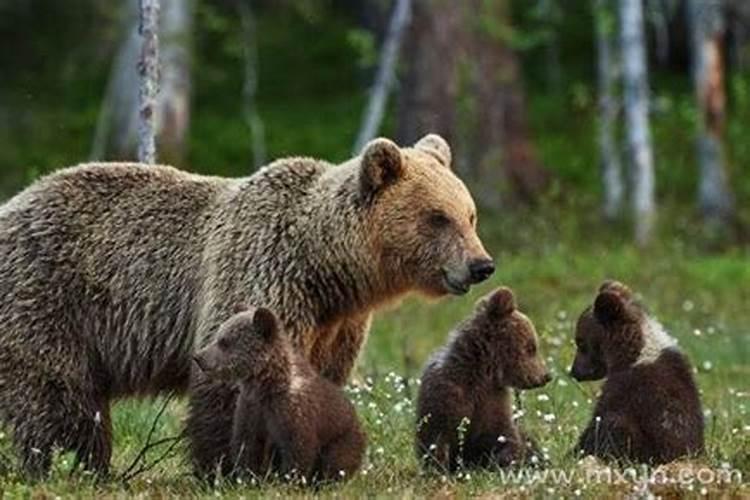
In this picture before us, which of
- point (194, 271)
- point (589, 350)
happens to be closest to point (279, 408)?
point (194, 271)

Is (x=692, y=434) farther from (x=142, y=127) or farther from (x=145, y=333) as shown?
(x=142, y=127)

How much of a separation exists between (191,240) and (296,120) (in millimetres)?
27111

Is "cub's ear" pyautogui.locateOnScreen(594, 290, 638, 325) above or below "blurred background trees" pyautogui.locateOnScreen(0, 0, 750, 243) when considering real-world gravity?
below

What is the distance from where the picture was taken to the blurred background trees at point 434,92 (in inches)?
1008

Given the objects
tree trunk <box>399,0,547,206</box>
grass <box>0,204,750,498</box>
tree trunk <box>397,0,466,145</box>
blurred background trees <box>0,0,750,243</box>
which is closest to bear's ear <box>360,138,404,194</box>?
grass <box>0,204,750,498</box>

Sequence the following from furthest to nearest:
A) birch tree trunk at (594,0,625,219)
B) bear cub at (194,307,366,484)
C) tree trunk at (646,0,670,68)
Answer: tree trunk at (646,0,670,68) → birch tree trunk at (594,0,625,219) → bear cub at (194,307,366,484)

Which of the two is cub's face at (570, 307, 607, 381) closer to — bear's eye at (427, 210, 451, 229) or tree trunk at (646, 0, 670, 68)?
bear's eye at (427, 210, 451, 229)

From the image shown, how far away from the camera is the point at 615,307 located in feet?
30.9

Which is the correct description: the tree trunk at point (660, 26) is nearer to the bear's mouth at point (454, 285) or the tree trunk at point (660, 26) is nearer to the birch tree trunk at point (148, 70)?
the birch tree trunk at point (148, 70)

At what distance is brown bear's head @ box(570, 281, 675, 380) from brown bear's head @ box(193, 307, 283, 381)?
1470mm

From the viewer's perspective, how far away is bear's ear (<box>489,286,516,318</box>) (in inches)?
370

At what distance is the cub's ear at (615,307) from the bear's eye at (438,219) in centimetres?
80

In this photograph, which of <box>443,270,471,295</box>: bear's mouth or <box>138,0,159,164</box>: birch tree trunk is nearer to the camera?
<box>443,270,471,295</box>: bear's mouth

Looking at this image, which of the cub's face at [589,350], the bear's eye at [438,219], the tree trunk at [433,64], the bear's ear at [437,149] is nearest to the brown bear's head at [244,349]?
the bear's eye at [438,219]
